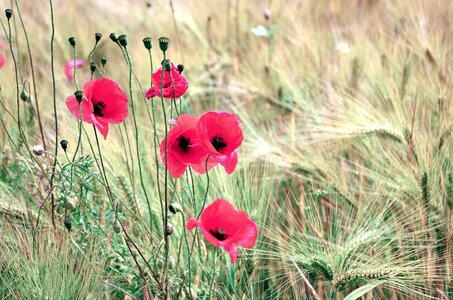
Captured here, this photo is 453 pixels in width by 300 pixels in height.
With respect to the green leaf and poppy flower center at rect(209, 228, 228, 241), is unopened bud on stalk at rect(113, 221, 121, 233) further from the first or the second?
the green leaf

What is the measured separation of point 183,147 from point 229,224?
0.14 meters

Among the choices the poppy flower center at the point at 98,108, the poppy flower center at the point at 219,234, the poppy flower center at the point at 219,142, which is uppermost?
the poppy flower center at the point at 98,108

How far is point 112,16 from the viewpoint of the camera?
116 inches

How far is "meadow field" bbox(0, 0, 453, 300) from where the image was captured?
1.07 meters

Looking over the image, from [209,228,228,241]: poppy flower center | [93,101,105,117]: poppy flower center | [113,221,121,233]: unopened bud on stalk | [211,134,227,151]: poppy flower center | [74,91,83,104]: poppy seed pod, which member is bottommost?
[209,228,228,241]: poppy flower center

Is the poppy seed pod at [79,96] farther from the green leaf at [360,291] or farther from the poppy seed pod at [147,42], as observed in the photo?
the green leaf at [360,291]

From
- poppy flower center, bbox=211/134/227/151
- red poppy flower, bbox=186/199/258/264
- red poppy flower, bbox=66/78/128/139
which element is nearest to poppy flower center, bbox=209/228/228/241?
red poppy flower, bbox=186/199/258/264

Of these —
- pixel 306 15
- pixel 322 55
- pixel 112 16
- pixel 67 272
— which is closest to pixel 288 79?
pixel 322 55

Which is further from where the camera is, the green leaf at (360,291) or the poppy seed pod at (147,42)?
the green leaf at (360,291)

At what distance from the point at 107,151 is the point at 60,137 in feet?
0.56

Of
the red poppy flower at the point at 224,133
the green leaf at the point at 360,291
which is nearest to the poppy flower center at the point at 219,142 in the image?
the red poppy flower at the point at 224,133

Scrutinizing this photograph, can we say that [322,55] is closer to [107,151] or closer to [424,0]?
[424,0]

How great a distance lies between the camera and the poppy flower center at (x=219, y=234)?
978mm

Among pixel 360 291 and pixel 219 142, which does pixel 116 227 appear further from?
pixel 360 291
